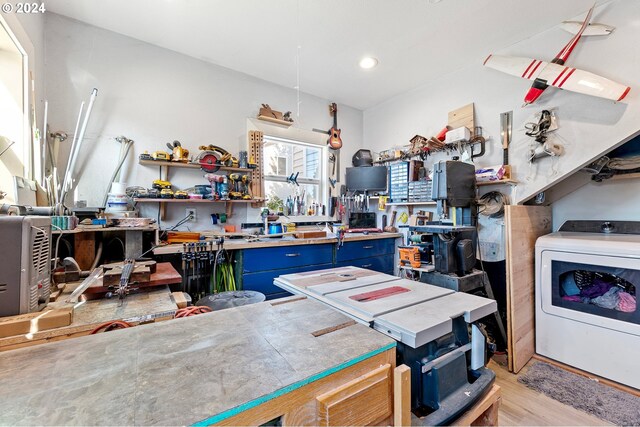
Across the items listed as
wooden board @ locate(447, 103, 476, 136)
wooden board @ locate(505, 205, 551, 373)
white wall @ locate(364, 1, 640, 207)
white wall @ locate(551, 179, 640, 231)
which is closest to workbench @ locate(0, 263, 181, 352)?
wooden board @ locate(505, 205, 551, 373)

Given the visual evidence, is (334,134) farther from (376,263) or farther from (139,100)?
(139,100)

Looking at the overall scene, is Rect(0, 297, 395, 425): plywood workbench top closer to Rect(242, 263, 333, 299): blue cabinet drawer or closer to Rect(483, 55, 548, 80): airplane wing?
Rect(242, 263, 333, 299): blue cabinet drawer

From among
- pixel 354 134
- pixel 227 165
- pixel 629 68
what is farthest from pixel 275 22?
pixel 629 68

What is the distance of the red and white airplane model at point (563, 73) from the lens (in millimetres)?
2014

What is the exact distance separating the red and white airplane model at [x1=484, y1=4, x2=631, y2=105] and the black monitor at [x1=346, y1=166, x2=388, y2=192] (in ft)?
5.44

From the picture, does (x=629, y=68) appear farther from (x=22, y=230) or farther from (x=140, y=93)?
(x=140, y=93)

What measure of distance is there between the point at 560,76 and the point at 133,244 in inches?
146

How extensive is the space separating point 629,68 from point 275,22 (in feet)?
9.16

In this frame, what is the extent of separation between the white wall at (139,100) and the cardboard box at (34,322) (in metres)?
1.80

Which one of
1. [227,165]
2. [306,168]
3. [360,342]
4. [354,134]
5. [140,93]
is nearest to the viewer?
[360,342]

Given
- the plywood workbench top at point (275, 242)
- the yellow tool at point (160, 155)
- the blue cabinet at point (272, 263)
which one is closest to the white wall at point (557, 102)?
the plywood workbench top at point (275, 242)

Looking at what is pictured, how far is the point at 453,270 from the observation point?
1.96 meters

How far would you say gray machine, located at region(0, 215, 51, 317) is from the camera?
979mm

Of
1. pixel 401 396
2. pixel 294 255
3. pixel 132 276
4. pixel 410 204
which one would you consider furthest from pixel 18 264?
pixel 410 204
